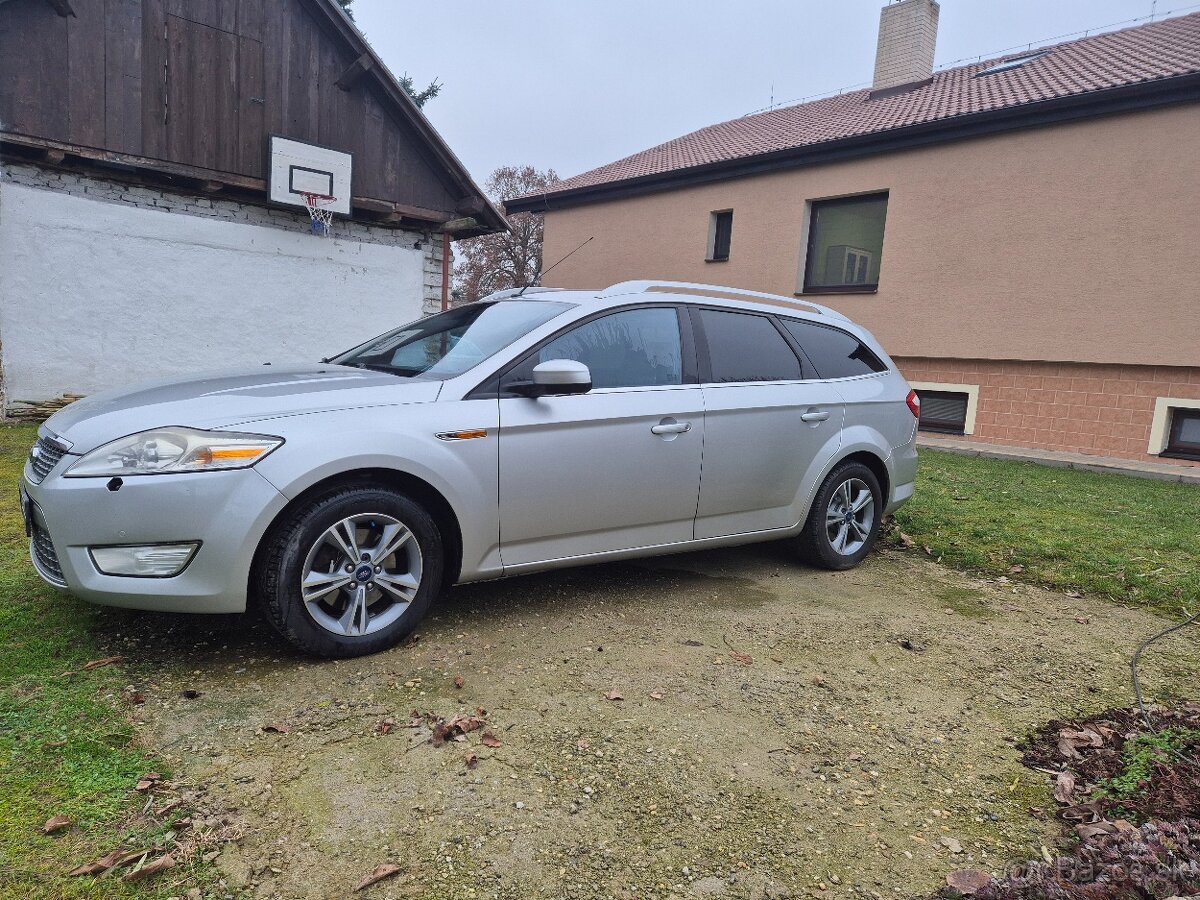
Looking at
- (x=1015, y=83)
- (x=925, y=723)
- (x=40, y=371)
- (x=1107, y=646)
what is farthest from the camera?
(x=1015, y=83)

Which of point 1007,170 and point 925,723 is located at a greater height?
point 1007,170

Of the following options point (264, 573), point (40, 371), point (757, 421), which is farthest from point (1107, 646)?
point (40, 371)

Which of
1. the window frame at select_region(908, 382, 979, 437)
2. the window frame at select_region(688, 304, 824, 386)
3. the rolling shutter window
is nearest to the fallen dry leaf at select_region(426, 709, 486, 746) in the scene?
A: the window frame at select_region(688, 304, 824, 386)

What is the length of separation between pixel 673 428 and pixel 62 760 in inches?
108

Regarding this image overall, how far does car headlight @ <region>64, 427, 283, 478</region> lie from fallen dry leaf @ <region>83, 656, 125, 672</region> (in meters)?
0.73

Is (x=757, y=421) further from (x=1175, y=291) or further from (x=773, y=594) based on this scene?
(x=1175, y=291)

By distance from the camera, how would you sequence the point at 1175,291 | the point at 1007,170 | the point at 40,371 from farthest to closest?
1. the point at 1007,170
2. the point at 1175,291
3. the point at 40,371

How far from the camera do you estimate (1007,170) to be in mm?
11586

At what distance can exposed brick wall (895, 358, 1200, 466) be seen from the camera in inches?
418

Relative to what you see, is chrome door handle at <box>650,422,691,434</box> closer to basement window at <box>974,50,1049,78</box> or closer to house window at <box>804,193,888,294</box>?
house window at <box>804,193,888,294</box>

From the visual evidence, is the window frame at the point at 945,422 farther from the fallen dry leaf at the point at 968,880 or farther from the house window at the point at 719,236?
the fallen dry leaf at the point at 968,880

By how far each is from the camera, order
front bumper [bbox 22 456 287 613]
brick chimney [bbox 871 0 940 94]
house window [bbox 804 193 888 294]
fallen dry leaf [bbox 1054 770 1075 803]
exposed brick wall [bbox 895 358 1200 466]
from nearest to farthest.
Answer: fallen dry leaf [bbox 1054 770 1075 803], front bumper [bbox 22 456 287 613], exposed brick wall [bbox 895 358 1200 466], house window [bbox 804 193 888 294], brick chimney [bbox 871 0 940 94]

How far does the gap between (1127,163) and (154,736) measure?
1289cm

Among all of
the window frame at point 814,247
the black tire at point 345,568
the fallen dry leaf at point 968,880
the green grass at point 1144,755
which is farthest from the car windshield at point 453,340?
the window frame at point 814,247
